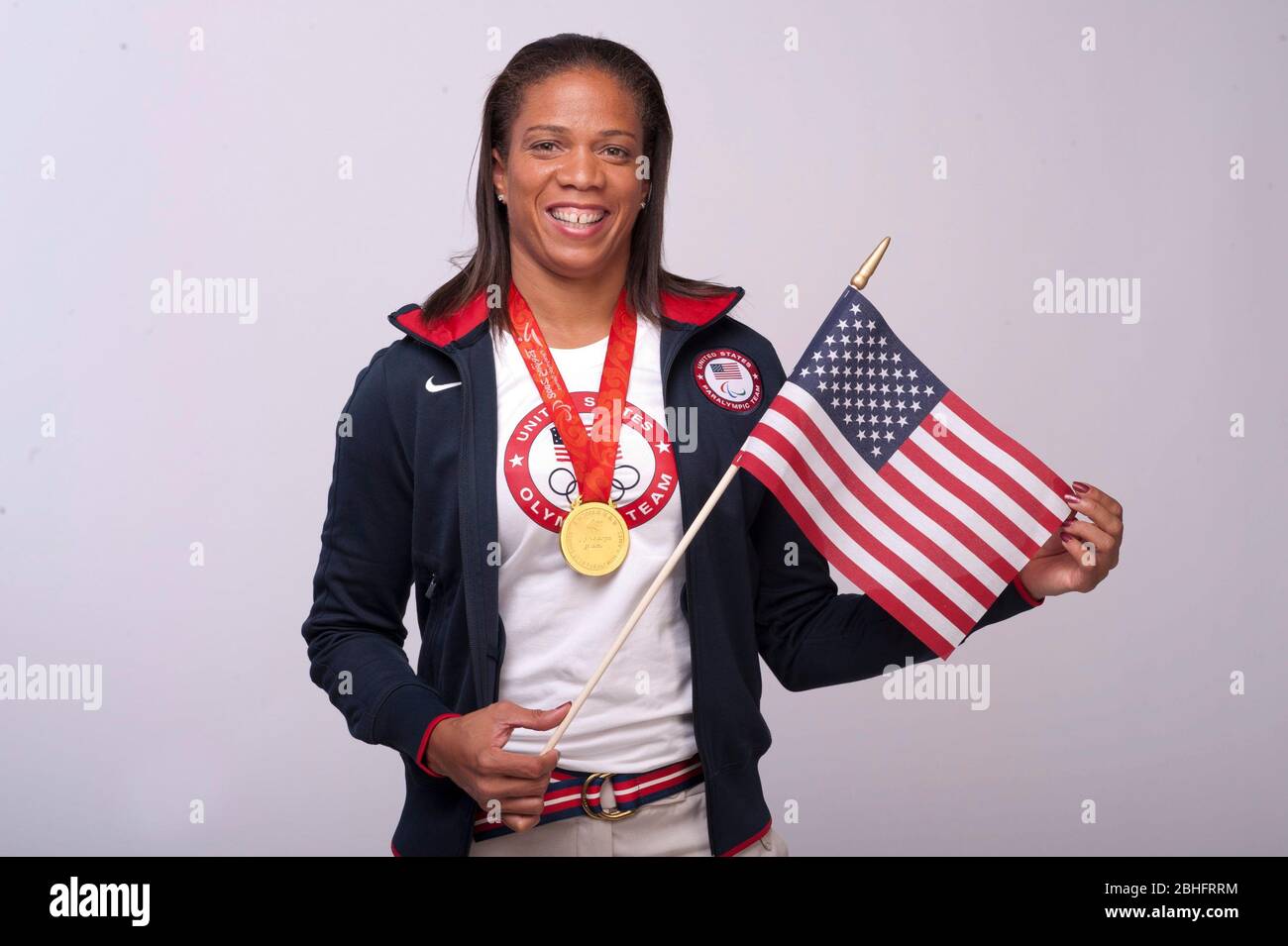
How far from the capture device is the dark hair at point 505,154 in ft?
7.80

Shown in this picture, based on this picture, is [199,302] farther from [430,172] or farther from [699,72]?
[699,72]

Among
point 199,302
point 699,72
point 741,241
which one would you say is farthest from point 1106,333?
point 199,302

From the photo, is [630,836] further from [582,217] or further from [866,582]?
[582,217]

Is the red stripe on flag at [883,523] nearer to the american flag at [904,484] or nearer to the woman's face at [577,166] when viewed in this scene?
the american flag at [904,484]

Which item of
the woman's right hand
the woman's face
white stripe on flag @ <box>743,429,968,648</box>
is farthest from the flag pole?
the woman's face

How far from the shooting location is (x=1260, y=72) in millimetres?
4555

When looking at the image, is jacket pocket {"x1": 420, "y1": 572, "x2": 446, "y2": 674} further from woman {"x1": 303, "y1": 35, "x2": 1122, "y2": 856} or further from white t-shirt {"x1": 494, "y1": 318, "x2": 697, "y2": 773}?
white t-shirt {"x1": 494, "y1": 318, "x2": 697, "y2": 773}

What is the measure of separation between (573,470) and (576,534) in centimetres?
12

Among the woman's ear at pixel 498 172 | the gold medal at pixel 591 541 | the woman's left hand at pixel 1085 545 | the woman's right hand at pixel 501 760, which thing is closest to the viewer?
the woman's right hand at pixel 501 760

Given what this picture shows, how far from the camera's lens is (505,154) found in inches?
96.3

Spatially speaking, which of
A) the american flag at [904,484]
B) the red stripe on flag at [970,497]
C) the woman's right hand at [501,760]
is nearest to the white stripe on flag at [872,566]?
the american flag at [904,484]

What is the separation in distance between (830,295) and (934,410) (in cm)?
200

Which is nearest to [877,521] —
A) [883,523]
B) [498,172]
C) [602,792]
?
[883,523]

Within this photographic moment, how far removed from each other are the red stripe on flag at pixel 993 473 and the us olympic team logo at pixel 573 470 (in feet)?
1.55
